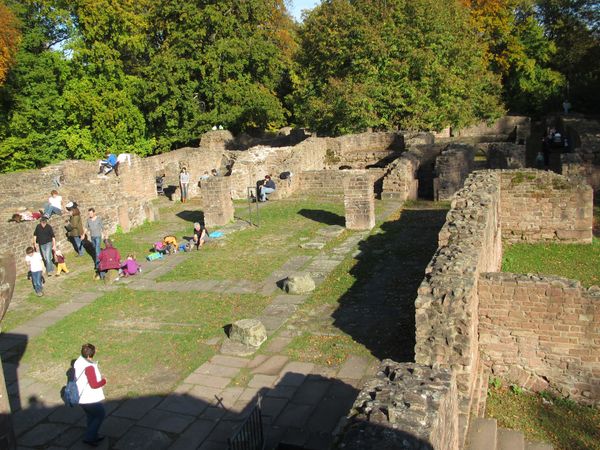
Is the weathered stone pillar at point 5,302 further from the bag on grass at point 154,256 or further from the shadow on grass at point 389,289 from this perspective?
the bag on grass at point 154,256

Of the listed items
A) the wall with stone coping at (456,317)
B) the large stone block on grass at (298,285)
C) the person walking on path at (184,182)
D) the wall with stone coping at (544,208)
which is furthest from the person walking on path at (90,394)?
the person walking on path at (184,182)

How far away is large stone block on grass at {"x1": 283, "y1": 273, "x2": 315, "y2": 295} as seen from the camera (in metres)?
12.1

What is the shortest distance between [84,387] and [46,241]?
314 inches

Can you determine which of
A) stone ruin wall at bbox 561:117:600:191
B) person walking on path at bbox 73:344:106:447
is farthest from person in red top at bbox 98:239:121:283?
stone ruin wall at bbox 561:117:600:191

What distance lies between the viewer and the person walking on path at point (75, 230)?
50.9 ft

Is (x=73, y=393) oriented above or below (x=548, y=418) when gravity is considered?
above

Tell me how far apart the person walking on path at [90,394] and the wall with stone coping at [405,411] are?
3492mm

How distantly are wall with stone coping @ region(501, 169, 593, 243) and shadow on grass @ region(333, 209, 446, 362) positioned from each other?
2.08 metres

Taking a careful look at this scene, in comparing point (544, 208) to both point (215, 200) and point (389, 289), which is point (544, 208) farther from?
point (215, 200)

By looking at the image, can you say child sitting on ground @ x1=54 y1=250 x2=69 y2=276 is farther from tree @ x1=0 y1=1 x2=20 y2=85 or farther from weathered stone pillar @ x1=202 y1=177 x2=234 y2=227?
tree @ x1=0 y1=1 x2=20 y2=85

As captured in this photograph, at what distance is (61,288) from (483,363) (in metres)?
9.21

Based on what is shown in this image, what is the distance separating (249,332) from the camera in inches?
386

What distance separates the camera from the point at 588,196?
14375 millimetres

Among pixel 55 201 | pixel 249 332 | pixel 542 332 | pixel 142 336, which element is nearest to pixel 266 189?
pixel 55 201
